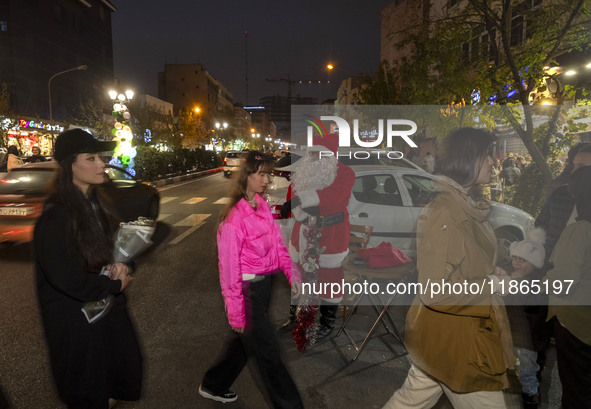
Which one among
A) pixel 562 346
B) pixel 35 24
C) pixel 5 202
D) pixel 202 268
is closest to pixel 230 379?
pixel 562 346

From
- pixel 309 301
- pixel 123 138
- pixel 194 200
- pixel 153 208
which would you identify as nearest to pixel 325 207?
pixel 309 301

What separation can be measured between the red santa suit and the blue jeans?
168 centimetres

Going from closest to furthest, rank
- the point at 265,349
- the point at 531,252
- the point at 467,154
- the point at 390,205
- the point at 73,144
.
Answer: the point at 467,154, the point at 73,144, the point at 265,349, the point at 531,252, the point at 390,205

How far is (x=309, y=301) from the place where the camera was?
3.98 meters

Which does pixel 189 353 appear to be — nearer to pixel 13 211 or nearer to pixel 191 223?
pixel 13 211

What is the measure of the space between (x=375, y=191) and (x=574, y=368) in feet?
12.4

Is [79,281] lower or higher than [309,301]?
higher

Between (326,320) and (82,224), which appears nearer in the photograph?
(82,224)

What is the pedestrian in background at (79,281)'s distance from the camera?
6.45 feet

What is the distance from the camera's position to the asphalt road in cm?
316

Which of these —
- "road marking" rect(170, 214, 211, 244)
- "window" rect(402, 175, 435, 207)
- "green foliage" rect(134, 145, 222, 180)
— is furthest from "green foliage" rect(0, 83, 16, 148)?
"window" rect(402, 175, 435, 207)

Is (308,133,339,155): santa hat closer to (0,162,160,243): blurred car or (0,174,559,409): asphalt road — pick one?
(0,174,559,409): asphalt road

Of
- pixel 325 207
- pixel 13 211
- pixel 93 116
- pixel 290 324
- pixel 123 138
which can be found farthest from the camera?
pixel 93 116

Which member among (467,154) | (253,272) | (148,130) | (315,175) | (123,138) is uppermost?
(148,130)
